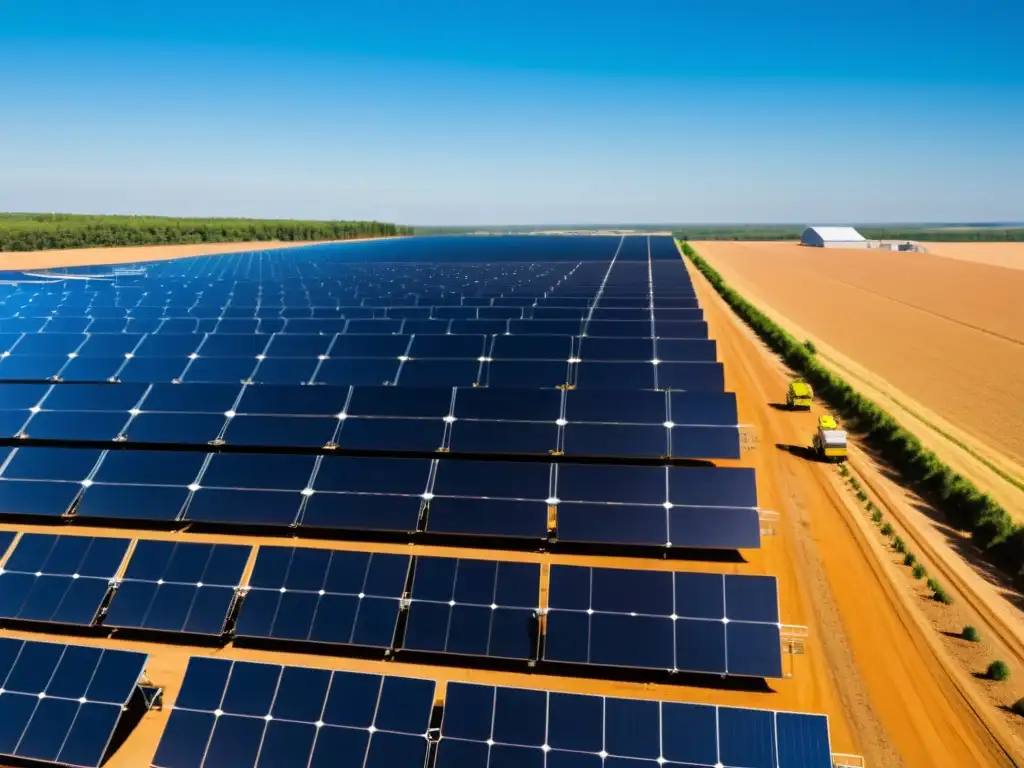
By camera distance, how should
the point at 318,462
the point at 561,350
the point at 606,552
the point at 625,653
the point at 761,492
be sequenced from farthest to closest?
the point at 561,350 < the point at 761,492 < the point at 318,462 < the point at 606,552 < the point at 625,653

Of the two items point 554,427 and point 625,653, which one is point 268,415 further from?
point 625,653

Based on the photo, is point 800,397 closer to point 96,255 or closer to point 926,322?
point 926,322

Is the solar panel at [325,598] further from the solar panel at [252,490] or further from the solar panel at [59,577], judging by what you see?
the solar panel at [59,577]

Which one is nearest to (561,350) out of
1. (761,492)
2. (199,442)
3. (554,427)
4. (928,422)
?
(554,427)

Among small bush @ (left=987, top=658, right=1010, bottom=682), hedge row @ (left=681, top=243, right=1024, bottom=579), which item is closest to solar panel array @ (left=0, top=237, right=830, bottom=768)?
small bush @ (left=987, top=658, right=1010, bottom=682)

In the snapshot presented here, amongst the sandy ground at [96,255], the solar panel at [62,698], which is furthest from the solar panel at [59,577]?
the sandy ground at [96,255]

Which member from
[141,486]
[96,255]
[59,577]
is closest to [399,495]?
[141,486]

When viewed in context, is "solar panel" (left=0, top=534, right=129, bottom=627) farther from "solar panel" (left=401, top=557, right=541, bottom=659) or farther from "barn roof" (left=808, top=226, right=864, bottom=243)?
"barn roof" (left=808, top=226, right=864, bottom=243)
